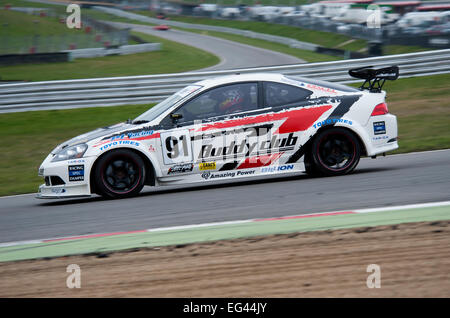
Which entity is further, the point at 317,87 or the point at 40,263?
the point at 317,87

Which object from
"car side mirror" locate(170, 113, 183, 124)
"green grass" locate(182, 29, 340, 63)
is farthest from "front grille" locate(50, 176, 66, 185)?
"green grass" locate(182, 29, 340, 63)

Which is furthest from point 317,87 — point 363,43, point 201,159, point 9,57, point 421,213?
point 363,43

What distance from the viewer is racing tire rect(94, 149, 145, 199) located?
25.9 ft

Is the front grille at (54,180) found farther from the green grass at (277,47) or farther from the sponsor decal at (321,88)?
the green grass at (277,47)

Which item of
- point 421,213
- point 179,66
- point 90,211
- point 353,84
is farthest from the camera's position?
point 179,66

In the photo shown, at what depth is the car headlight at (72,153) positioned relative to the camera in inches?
309

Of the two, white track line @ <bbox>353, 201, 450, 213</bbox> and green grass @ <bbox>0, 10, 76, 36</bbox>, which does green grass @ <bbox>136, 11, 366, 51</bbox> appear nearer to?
green grass @ <bbox>0, 10, 76, 36</bbox>

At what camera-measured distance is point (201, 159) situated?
7.97m

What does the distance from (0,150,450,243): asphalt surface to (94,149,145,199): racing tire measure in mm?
161

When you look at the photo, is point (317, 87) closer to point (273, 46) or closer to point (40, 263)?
point (40, 263)

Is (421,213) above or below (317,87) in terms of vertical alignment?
below

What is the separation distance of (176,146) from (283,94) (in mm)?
1582
